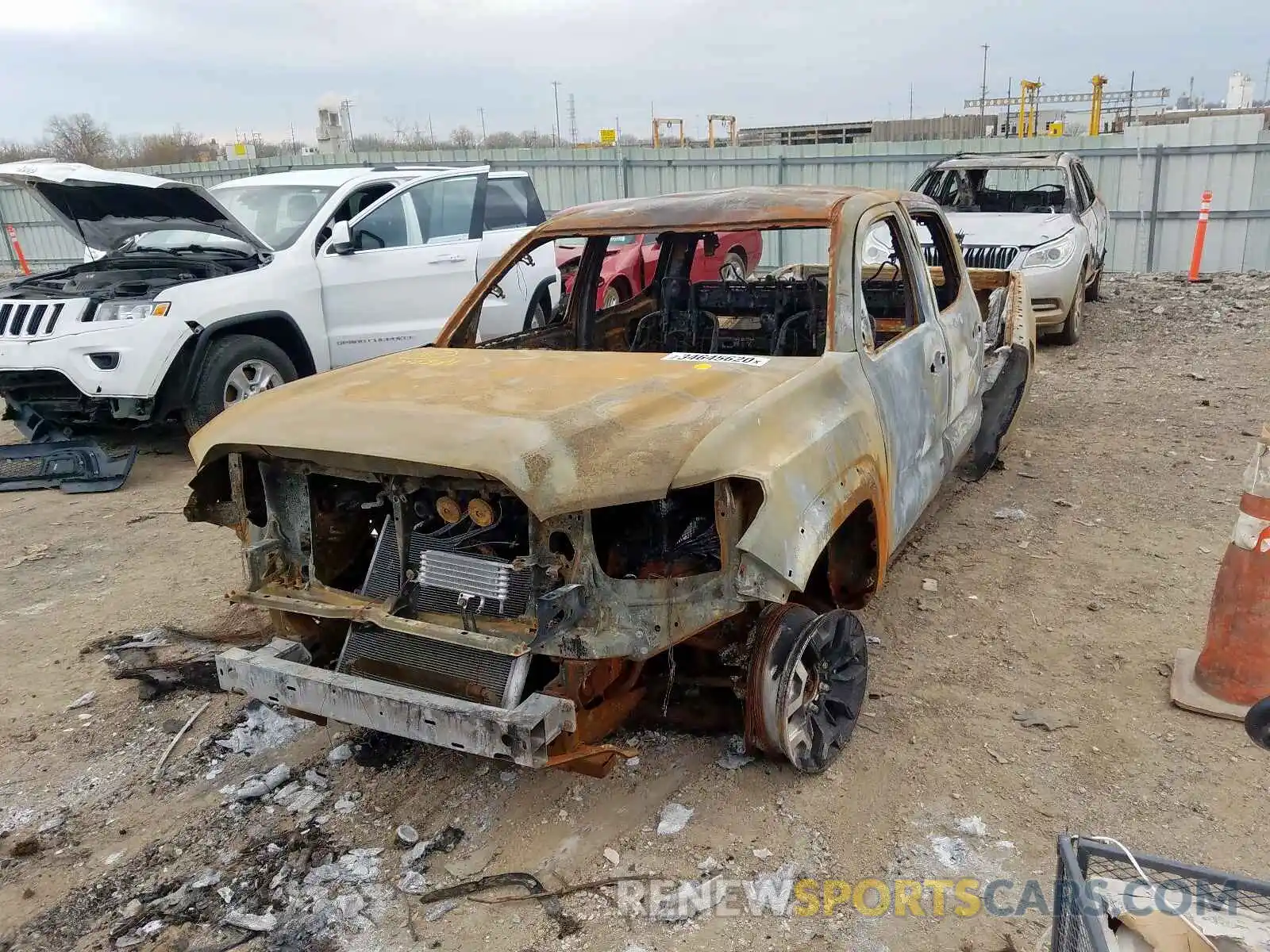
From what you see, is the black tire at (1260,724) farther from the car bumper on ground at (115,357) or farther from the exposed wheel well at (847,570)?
the car bumper on ground at (115,357)

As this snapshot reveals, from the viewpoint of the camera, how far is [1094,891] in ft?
6.75

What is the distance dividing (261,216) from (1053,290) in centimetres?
720

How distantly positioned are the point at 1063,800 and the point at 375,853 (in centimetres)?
216

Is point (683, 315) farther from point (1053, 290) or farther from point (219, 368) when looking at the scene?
point (1053, 290)

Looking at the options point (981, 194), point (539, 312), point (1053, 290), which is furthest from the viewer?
point (981, 194)

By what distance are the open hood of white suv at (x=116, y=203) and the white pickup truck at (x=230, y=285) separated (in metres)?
0.01

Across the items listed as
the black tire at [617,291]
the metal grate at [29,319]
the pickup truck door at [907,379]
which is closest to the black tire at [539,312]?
the black tire at [617,291]

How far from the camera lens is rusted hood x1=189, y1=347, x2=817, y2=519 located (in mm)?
2568

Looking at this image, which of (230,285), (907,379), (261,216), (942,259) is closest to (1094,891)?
(907,379)

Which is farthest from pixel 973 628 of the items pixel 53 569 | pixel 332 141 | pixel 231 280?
pixel 332 141

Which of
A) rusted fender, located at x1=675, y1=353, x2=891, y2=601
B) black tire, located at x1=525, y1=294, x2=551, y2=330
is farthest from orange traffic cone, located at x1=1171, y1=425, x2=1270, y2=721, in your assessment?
black tire, located at x1=525, y1=294, x2=551, y2=330

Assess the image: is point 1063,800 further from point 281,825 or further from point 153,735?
point 153,735

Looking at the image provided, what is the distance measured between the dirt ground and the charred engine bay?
2.27 meters

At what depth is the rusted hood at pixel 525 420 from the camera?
257cm
